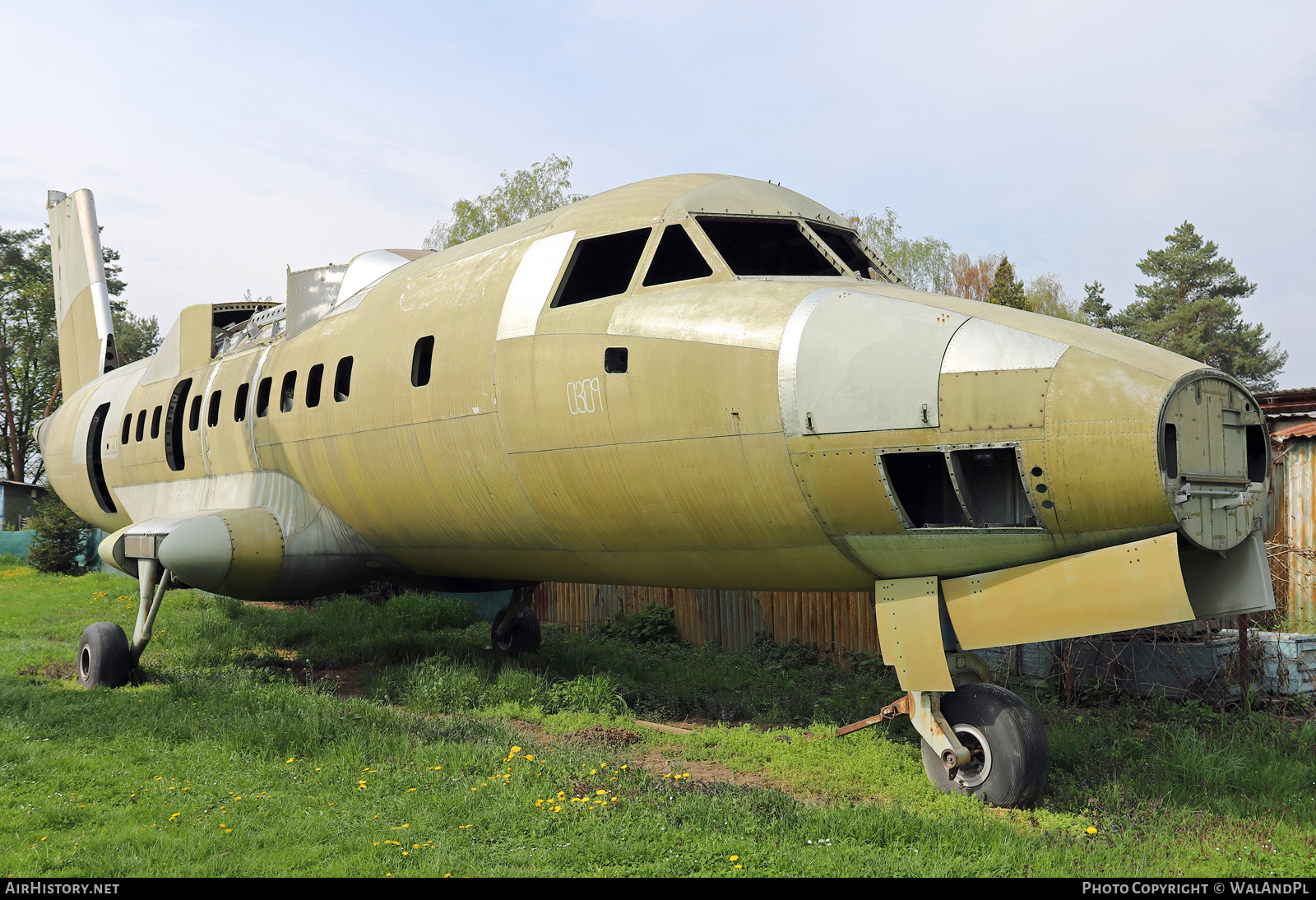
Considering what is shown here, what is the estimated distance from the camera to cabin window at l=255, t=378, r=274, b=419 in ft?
35.3

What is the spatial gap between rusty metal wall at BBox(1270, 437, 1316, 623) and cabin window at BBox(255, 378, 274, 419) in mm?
11688

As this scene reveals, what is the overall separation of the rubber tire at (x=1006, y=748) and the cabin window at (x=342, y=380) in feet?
21.8

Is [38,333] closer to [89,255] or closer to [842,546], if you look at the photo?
[89,255]

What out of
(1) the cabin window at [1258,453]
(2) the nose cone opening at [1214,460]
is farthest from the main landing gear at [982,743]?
(1) the cabin window at [1258,453]

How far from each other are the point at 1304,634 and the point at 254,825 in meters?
10.0

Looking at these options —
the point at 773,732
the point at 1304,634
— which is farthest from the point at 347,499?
the point at 1304,634

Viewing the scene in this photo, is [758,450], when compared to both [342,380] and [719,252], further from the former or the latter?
[342,380]

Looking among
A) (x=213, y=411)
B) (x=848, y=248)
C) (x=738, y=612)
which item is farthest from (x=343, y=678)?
(x=848, y=248)

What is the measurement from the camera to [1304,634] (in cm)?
941

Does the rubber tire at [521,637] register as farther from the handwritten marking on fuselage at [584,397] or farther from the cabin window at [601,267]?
the handwritten marking on fuselage at [584,397]

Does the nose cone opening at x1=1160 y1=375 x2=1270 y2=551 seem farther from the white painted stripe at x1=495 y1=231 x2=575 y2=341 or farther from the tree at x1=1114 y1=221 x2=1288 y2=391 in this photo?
the tree at x1=1114 y1=221 x2=1288 y2=391

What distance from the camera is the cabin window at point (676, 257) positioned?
7207 millimetres

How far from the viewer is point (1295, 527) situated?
10.5 meters

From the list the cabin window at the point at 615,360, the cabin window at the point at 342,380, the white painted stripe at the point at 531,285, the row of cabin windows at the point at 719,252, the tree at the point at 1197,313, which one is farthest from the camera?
the tree at the point at 1197,313
